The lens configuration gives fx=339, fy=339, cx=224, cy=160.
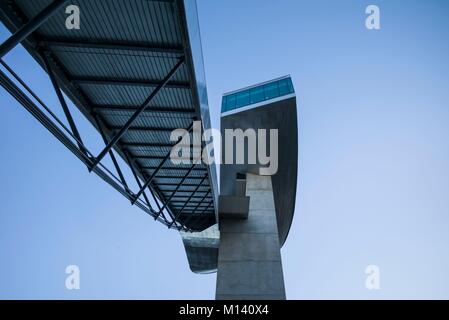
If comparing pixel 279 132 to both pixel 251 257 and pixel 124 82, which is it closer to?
pixel 251 257

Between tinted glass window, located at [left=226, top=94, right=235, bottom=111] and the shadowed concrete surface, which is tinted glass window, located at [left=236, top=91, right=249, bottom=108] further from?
the shadowed concrete surface

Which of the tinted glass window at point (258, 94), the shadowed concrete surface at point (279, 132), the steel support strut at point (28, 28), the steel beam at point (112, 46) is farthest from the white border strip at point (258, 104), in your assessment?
the steel support strut at point (28, 28)

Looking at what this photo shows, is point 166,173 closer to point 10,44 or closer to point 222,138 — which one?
point 222,138

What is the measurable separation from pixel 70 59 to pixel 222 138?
10.0 m

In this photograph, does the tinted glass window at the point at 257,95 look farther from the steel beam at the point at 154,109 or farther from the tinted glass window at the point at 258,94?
the steel beam at the point at 154,109

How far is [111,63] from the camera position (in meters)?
10.4

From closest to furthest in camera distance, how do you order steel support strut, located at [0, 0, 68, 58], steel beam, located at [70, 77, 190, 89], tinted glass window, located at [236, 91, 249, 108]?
steel support strut, located at [0, 0, 68, 58] < steel beam, located at [70, 77, 190, 89] < tinted glass window, located at [236, 91, 249, 108]

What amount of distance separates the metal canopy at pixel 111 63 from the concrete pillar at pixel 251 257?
5587 millimetres

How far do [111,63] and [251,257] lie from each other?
389 inches

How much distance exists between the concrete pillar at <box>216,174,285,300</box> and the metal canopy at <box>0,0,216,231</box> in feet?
18.3

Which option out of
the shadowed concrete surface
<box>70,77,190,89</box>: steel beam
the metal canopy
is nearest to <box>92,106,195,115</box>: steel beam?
the metal canopy

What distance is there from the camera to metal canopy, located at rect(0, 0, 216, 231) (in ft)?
27.1

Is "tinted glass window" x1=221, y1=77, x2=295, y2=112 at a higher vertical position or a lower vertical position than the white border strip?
higher
